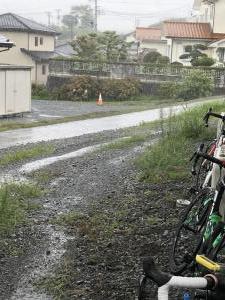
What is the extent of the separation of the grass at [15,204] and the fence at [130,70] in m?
25.2

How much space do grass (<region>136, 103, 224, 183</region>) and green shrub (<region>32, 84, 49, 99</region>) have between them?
23.7 metres

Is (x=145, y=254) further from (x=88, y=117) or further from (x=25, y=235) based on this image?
(x=88, y=117)

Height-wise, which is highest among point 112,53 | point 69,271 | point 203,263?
point 112,53

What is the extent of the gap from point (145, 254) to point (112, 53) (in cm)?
3917

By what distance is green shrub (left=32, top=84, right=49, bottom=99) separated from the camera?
36.8 m

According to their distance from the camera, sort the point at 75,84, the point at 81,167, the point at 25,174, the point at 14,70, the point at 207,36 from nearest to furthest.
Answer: the point at 25,174, the point at 81,167, the point at 14,70, the point at 75,84, the point at 207,36

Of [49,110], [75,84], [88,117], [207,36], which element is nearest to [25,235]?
[88,117]

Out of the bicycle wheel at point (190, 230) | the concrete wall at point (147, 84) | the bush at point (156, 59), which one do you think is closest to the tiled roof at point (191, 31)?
the bush at point (156, 59)

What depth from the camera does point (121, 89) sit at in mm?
33719

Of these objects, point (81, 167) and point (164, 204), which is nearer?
point (164, 204)

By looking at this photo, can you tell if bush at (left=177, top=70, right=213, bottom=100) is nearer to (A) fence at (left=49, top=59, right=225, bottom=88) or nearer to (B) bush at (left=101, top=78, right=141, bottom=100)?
(A) fence at (left=49, top=59, right=225, bottom=88)

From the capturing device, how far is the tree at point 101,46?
42812 mm

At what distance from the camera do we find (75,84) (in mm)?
34656

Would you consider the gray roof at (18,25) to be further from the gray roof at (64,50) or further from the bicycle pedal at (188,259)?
the bicycle pedal at (188,259)
